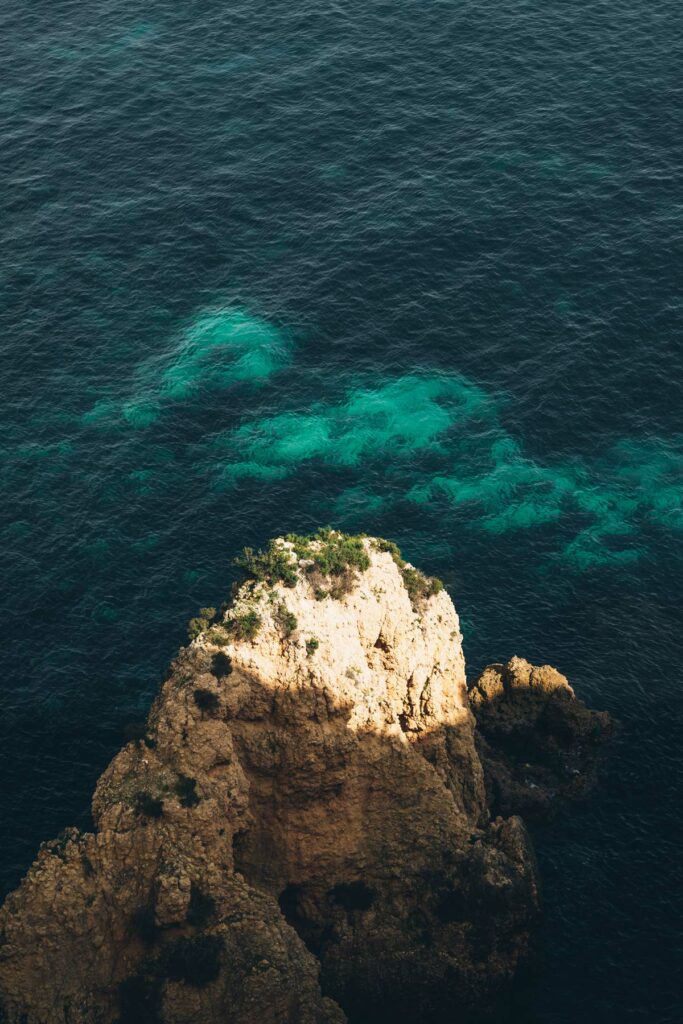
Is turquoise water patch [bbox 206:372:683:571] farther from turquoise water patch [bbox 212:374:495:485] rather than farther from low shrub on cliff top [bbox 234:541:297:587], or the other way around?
low shrub on cliff top [bbox 234:541:297:587]

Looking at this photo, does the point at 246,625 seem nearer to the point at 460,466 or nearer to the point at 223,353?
the point at 460,466

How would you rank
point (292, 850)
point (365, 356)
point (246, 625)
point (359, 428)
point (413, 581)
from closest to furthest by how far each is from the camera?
point (246, 625)
point (292, 850)
point (413, 581)
point (359, 428)
point (365, 356)

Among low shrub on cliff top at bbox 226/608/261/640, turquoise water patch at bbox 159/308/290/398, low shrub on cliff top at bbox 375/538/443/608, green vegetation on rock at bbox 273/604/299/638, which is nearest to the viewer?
green vegetation on rock at bbox 273/604/299/638

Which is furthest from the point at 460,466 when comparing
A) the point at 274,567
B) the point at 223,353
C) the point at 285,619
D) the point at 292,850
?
the point at 292,850

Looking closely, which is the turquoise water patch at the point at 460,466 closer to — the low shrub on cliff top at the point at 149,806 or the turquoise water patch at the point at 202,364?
the turquoise water patch at the point at 202,364

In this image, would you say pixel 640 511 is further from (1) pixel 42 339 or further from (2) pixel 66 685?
(1) pixel 42 339

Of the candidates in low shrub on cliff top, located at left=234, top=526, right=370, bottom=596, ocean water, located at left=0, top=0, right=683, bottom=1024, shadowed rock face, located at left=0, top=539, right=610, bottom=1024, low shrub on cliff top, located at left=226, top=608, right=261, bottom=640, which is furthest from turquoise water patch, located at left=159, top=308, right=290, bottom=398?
low shrub on cliff top, located at left=226, top=608, right=261, bottom=640

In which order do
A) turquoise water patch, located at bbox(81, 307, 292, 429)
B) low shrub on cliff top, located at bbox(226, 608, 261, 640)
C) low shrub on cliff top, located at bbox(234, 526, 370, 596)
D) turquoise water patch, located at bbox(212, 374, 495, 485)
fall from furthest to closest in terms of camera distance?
turquoise water patch, located at bbox(81, 307, 292, 429), turquoise water patch, located at bbox(212, 374, 495, 485), low shrub on cliff top, located at bbox(234, 526, 370, 596), low shrub on cliff top, located at bbox(226, 608, 261, 640)
